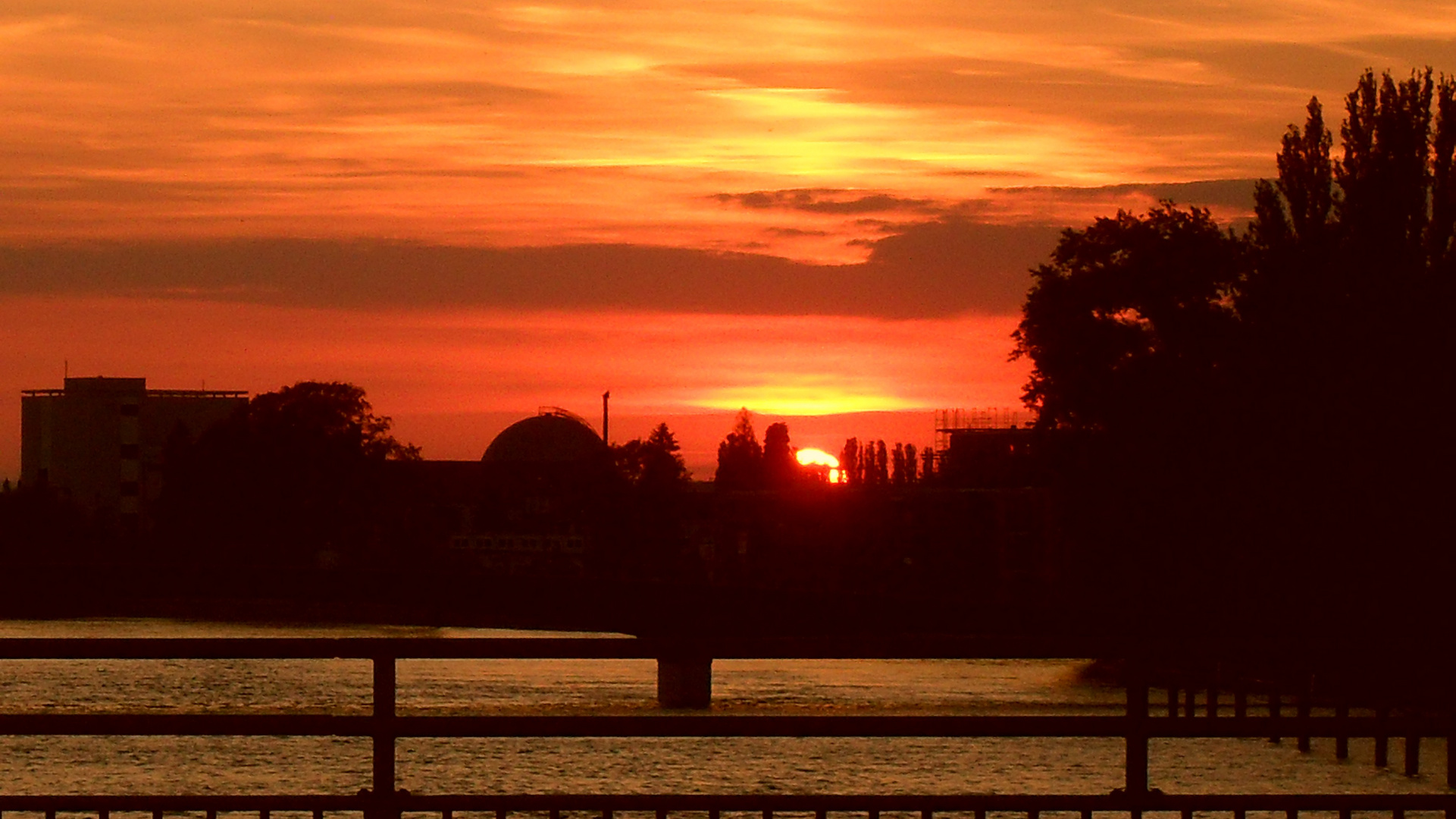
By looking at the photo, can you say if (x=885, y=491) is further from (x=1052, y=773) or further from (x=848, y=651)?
(x=848, y=651)

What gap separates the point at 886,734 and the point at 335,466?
106196 millimetres

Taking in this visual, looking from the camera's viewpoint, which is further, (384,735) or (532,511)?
(532,511)

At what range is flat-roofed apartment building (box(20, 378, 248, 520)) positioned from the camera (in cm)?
17875

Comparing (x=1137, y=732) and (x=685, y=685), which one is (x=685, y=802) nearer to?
(x=1137, y=732)

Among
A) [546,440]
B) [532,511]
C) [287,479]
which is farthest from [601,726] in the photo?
[546,440]

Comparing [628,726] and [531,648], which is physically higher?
[531,648]

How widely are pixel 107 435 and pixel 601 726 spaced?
17872 cm

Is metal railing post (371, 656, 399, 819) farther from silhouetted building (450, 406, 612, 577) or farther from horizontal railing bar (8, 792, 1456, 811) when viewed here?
silhouetted building (450, 406, 612, 577)

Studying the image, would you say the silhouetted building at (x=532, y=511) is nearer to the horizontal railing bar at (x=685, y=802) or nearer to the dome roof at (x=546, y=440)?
the dome roof at (x=546, y=440)

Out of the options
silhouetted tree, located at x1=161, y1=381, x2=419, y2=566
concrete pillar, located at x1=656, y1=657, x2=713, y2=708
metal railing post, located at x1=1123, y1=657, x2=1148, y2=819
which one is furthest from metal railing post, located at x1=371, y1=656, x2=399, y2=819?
silhouetted tree, located at x1=161, y1=381, x2=419, y2=566

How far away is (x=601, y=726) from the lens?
7902mm

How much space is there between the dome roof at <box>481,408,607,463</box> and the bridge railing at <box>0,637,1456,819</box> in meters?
171

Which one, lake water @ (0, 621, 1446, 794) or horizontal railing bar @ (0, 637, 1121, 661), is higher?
horizontal railing bar @ (0, 637, 1121, 661)

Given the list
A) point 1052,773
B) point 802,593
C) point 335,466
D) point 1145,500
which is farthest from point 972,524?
point 1052,773
